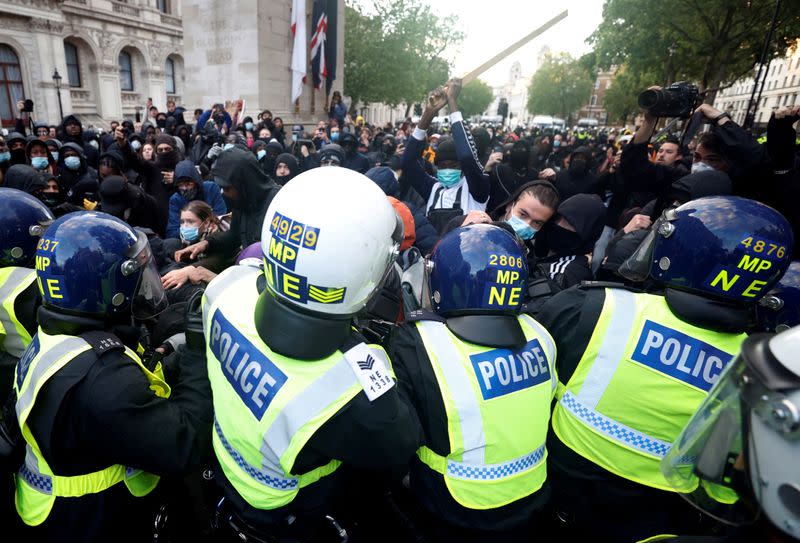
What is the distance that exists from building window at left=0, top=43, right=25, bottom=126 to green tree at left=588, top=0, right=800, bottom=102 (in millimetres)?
29466

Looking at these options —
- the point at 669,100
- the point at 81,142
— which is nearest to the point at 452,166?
the point at 669,100

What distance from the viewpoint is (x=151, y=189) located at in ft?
18.9

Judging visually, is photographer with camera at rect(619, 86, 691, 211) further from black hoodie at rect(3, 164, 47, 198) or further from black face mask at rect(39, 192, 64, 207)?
black face mask at rect(39, 192, 64, 207)

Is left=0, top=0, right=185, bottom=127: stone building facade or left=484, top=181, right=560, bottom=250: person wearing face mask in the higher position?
left=0, top=0, right=185, bottom=127: stone building facade

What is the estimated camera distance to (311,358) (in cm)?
134

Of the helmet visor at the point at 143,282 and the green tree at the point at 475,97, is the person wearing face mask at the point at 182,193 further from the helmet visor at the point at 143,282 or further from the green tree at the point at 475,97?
the green tree at the point at 475,97

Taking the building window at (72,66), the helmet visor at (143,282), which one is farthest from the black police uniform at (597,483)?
the building window at (72,66)

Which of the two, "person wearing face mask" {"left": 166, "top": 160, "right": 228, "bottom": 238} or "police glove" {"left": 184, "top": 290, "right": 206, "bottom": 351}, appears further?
"person wearing face mask" {"left": 166, "top": 160, "right": 228, "bottom": 238}

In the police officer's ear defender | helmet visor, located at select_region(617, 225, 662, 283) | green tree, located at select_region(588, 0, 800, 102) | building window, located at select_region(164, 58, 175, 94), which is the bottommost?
the police officer's ear defender

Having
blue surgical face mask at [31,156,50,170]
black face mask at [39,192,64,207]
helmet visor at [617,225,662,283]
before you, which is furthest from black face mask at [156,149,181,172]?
helmet visor at [617,225,662,283]

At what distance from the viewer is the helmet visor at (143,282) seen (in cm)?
165

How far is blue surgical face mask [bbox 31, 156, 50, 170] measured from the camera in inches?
224

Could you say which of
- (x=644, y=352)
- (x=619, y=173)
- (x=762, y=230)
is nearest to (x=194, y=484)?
(x=644, y=352)

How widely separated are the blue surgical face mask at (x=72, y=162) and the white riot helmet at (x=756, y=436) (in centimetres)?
725
